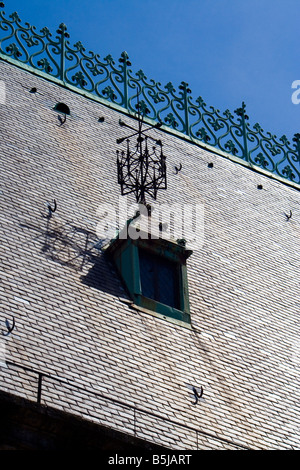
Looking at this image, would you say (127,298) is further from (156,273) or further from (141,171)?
(141,171)

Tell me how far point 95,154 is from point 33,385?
28.3 feet

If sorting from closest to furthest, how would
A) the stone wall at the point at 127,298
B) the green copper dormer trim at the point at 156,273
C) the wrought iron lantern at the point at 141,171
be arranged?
the stone wall at the point at 127,298 < the green copper dormer trim at the point at 156,273 < the wrought iron lantern at the point at 141,171

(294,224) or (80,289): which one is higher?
(294,224)

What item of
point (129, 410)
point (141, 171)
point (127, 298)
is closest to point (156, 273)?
point (127, 298)

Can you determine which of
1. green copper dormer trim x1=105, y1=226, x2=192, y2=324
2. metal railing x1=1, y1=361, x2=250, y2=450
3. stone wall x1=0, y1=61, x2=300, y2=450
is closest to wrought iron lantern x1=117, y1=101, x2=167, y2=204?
stone wall x1=0, y1=61, x2=300, y2=450

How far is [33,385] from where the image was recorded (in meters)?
18.5

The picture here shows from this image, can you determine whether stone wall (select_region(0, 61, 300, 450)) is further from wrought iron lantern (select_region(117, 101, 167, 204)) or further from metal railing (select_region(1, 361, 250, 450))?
wrought iron lantern (select_region(117, 101, 167, 204))

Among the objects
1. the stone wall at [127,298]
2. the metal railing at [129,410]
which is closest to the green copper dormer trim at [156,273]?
the stone wall at [127,298]

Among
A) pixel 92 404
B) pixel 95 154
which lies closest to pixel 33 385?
pixel 92 404

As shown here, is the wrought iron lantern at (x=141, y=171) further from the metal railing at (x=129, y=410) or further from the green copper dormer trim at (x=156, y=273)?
the metal railing at (x=129, y=410)

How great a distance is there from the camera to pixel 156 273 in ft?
76.2

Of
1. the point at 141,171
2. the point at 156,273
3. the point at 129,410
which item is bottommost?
the point at 129,410

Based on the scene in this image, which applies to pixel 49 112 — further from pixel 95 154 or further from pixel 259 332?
pixel 259 332

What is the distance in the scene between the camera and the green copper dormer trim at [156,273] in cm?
2258
